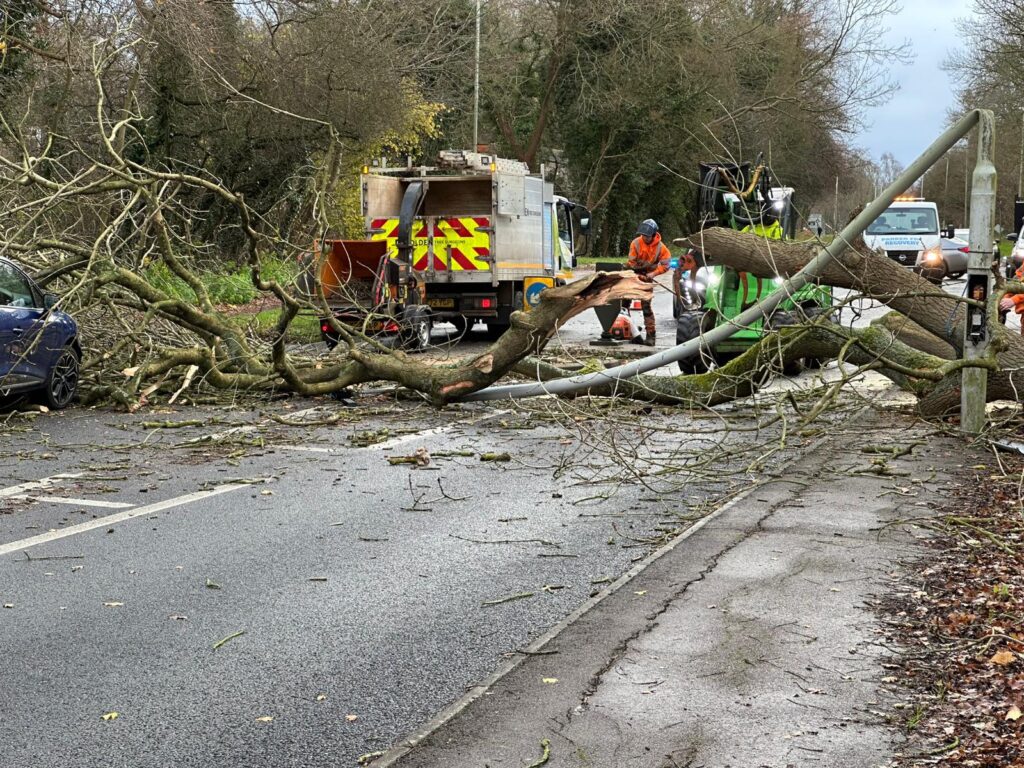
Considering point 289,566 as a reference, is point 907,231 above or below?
above

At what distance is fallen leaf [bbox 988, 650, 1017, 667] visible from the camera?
470cm

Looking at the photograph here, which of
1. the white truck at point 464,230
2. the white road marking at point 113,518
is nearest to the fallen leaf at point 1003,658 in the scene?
the white road marking at point 113,518

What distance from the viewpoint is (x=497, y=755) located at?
398 centimetres

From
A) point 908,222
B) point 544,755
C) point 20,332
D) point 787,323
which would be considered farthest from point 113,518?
point 908,222

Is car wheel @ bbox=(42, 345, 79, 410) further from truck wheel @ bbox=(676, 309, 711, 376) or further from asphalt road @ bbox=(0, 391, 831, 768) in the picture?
truck wheel @ bbox=(676, 309, 711, 376)

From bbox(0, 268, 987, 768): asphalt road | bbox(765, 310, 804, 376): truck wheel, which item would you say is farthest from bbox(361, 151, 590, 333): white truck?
bbox(0, 268, 987, 768): asphalt road

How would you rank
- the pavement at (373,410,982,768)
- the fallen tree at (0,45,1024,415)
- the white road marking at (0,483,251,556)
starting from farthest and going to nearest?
1. the fallen tree at (0,45,1024,415)
2. the white road marking at (0,483,251,556)
3. the pavement at (373,410,982,768)

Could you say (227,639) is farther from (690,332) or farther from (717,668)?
(690,332)

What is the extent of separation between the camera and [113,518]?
25.1 feet

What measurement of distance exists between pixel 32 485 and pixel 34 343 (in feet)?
10.2

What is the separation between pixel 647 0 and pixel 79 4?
25851 mm

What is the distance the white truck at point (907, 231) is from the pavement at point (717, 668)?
31566 millimetres

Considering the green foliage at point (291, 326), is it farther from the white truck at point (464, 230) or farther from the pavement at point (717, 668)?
the pavement at point (717, 668)

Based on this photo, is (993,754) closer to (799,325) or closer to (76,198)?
(799,325)
